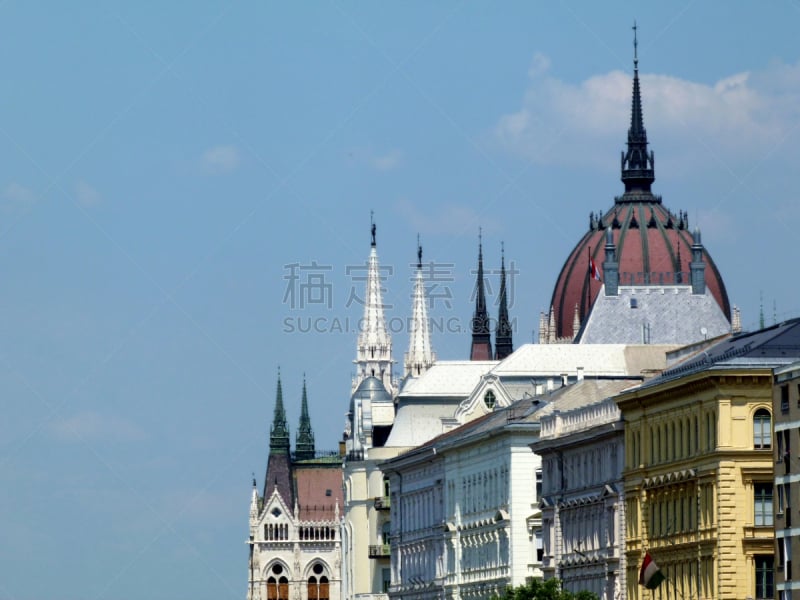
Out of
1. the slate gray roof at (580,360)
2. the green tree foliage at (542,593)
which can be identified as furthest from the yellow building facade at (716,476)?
the slate gray roof at (580,360)

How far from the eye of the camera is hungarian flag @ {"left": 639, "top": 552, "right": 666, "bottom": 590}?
4619 inches

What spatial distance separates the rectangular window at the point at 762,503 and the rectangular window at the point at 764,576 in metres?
1.13

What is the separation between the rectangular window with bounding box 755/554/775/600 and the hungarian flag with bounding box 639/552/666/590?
5.96 m

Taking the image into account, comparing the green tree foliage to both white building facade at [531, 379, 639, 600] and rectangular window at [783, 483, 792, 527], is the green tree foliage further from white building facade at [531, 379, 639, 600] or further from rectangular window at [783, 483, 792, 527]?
rectangular window at [783, 483, 792, 527]

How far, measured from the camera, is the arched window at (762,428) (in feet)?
368

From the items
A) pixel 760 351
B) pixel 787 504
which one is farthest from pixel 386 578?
pixel 787 504

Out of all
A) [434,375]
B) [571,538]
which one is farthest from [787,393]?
[434,375]

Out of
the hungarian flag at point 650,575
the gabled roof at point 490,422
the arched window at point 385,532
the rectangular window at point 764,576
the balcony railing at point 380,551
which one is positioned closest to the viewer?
the rectangular window at point 764,576

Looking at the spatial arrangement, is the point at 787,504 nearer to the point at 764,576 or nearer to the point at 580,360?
the point at 764,576

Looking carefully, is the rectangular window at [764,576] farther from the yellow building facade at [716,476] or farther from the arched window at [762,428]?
the arched window at [762,428]

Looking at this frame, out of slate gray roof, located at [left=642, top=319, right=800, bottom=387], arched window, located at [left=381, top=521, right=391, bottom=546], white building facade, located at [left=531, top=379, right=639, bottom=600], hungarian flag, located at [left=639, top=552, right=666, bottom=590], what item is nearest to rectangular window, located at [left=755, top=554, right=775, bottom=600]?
hungarian flag, located at [left=639, top=552, right=666, bottom=590]

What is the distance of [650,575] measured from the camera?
11769 cm

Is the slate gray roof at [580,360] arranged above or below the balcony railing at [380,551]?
above

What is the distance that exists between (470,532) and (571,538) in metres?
20.7
